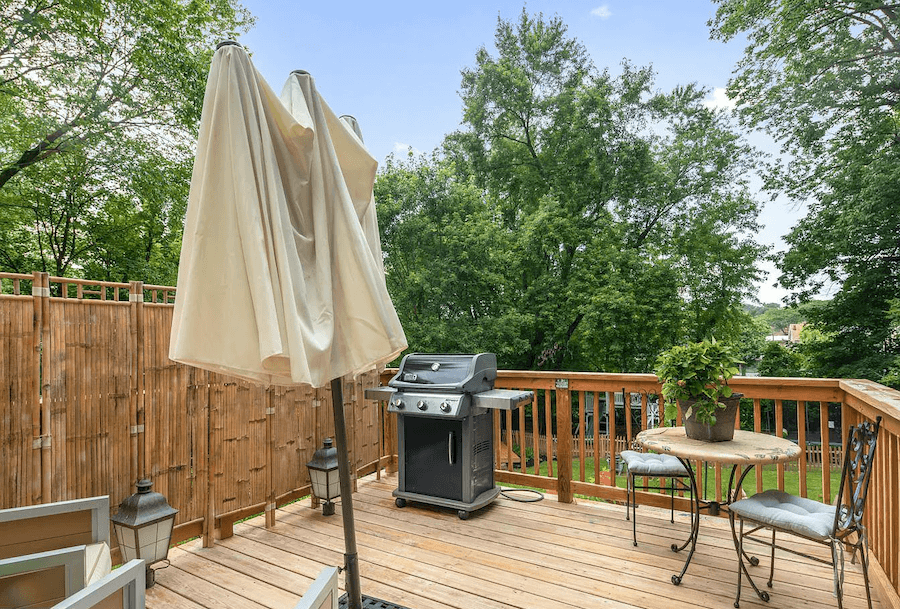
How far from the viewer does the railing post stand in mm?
3840

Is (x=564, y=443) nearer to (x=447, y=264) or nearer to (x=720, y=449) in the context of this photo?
(x=720, y=449)

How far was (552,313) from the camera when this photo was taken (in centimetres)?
1193

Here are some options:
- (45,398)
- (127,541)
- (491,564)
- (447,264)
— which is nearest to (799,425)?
(491,564)

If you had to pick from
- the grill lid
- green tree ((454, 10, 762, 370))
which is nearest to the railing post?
the grill lid

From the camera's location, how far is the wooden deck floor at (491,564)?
244 centimetres

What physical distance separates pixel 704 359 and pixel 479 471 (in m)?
1.83

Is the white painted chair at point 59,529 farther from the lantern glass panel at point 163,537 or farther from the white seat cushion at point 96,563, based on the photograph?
the lantern glass panel at point 163,537

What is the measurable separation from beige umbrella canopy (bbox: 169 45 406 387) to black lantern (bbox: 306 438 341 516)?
7.58ft

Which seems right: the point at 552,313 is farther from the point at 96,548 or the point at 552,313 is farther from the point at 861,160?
the point at 96,548

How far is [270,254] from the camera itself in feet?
4.30

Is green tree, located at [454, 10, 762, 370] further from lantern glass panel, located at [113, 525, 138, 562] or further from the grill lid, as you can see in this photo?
lantern glass panel, located at [113, 525, 138, 562]

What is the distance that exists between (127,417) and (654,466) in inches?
123

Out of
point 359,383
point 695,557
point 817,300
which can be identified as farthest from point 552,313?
point 695,557

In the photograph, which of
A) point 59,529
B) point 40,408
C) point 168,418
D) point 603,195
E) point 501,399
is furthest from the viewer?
point 603,195
